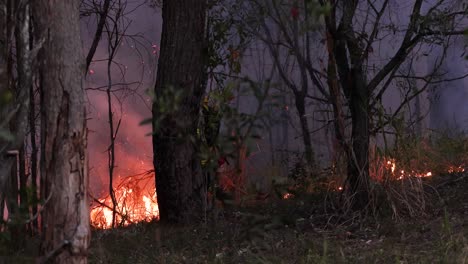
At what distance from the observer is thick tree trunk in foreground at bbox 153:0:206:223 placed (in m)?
5.93

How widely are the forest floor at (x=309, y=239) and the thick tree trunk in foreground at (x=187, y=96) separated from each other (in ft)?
0.81

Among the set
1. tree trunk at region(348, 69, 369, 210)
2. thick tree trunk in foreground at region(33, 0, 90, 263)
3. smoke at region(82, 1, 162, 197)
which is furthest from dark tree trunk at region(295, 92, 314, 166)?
thick tree trunk in foreground at region(33, 0, 90, 263)

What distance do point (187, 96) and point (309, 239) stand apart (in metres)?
1.72

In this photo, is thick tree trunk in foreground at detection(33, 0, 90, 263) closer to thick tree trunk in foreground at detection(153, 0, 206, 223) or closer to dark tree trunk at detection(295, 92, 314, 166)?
thick tree trunk in foreground at detection(153, 0, 206, 223)

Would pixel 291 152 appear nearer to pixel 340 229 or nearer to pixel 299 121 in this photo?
pixel 299 121

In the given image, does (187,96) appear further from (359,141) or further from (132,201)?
(132,201)

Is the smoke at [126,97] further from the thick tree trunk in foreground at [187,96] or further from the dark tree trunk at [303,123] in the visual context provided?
the dark tree trunk at [303,123]

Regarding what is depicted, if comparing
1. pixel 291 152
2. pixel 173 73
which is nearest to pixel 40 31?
pixel 173 73

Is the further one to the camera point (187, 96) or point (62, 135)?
point (187, 96)

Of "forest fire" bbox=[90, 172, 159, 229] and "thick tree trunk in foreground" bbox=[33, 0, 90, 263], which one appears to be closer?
"thick tree trunk in foreground" bbox=[33, 0, 90, 263]

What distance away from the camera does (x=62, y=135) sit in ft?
10.9

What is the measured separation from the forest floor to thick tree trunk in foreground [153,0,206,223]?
0.25 meters

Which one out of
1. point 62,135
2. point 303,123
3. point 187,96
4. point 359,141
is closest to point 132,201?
point 187,96

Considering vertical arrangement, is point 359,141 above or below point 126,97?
below
